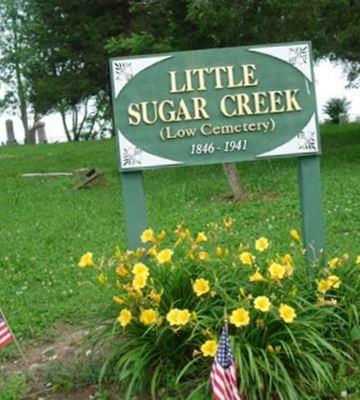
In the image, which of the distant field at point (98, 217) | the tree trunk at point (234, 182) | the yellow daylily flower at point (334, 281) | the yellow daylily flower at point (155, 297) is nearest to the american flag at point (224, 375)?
the yellow daylily flower at point (155, 297)

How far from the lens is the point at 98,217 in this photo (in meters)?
10.9

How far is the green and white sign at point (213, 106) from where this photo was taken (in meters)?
5.15

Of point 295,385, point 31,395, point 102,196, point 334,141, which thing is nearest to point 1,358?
point 31,395

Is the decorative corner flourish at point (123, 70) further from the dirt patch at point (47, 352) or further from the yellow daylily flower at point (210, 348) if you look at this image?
the yellow daylily flower at point (210, 348)

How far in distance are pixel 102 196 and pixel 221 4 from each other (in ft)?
12.5

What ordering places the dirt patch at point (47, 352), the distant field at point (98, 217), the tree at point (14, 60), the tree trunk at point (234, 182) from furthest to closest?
the tree at point (14, 60) → the tree trunk at point (234, 182) → the distant field at point (98, 217) → the dirt patch at point (47, 352)

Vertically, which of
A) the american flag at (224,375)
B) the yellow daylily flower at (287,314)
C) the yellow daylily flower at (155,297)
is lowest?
the american flag at (224,375)

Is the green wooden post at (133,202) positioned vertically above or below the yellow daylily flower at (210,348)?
above

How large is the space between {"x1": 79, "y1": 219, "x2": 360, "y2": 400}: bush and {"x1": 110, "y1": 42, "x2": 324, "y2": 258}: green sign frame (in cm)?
61

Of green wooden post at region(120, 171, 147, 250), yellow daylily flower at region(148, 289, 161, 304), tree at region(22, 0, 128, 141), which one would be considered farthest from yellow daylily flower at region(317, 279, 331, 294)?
tree at region(22, 0, 128, 141)

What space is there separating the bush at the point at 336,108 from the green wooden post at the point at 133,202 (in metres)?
27.9

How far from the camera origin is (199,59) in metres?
5.16

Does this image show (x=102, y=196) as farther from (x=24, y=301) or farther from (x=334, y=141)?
(x=334, y=141)

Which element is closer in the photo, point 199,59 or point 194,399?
point 194,399
